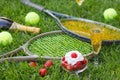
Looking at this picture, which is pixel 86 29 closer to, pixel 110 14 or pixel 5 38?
pixel 110 14

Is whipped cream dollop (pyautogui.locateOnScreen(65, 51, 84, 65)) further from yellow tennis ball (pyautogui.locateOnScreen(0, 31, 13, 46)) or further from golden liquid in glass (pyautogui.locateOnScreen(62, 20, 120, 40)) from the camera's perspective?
yellow tennis ball (pyautogui.locateOnScreen(0, 31, 13, 46))

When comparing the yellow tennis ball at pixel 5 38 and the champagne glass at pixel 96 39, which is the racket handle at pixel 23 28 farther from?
the champagne glass at pixel 96 39

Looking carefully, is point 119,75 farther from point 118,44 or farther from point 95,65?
point 118,44

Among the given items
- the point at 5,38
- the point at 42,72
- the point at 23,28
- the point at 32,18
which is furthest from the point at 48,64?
the point at 32,18

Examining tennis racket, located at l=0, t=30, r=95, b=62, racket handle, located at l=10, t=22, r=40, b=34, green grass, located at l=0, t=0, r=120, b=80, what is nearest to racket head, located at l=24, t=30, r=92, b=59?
tennis racket, located at l=0, t=30, r=95, b=62

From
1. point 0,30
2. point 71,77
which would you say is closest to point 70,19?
point 0,30

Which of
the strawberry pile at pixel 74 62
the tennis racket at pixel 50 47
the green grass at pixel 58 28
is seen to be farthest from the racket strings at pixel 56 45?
the strawberry pile at pixel 74 62
